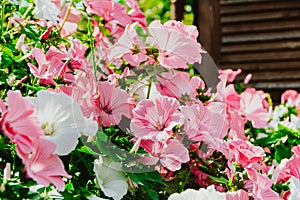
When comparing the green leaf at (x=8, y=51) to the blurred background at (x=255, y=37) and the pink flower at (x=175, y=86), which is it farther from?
the blurred background at (x=255, y=37)

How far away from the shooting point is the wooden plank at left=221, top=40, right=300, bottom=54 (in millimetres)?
3752

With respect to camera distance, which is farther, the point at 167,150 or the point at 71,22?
the point at 71,22

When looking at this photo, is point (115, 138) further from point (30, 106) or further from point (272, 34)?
point (272, 34)

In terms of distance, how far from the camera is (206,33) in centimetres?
379

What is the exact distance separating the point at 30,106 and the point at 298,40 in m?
3.26

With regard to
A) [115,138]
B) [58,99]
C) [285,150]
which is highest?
[58,99]

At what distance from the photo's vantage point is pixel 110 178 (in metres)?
0.85

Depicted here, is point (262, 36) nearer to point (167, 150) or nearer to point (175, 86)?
point (175, 86)

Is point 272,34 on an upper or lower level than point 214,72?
lower

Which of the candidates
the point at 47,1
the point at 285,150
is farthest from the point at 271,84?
the point at 47,1

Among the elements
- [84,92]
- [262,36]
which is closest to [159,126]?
[84,92]

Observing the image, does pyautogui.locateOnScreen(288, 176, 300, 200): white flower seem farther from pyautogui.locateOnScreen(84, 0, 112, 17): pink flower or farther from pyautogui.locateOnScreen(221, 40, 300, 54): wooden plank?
pyautogui.locateOnScreen(221, 40, 300, 54): wooden plank

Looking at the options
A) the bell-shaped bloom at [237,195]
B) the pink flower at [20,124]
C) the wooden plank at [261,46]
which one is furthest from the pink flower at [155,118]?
the wooden plank at [261,46]

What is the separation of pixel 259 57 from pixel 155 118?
117 inches
